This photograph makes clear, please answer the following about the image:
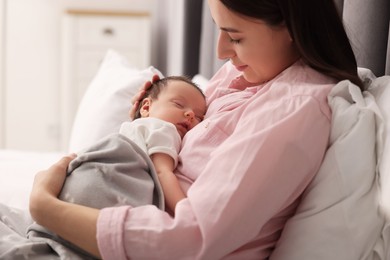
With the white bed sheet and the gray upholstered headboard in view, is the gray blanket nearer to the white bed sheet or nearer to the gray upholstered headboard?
the white bed sheet

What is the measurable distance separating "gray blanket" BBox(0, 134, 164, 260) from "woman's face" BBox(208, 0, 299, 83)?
27 centimetres

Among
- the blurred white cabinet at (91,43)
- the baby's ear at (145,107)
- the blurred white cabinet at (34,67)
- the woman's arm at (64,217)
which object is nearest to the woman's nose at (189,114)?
the baby's ear at (145,107)

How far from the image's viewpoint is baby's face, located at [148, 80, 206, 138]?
128 cm

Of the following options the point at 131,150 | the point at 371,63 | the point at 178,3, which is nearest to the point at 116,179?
the point at 131,150

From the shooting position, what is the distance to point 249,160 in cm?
93

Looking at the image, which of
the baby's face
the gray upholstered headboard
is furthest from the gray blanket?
the gray upholstered headboard

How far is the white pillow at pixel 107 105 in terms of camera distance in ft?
5.95

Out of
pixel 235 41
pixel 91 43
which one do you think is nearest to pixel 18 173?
pixel 235 41

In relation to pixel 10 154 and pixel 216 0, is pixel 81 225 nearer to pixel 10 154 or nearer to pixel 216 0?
pixel 216 0

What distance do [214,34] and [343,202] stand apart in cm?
146

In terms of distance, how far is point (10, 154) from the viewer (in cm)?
208

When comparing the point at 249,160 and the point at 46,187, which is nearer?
the point at 249,160

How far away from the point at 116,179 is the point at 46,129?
3034 mm

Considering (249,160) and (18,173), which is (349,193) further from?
(18,173)
